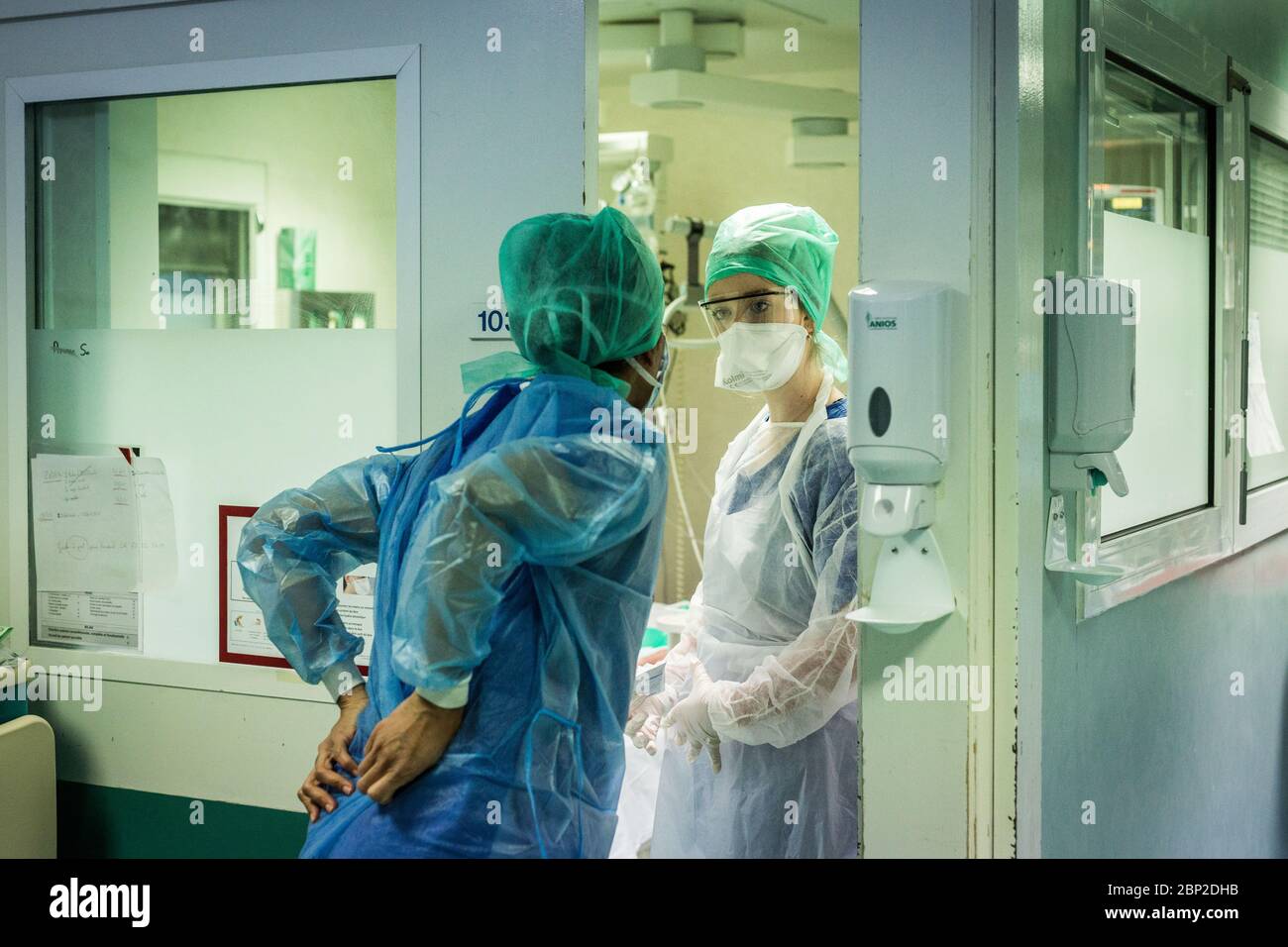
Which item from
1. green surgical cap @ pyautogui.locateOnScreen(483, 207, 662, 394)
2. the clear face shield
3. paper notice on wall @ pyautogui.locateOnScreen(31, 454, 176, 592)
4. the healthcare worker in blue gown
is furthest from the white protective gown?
paper notice on wall @ pyautogui.locateOnScreen(31, 454, 176, 592)

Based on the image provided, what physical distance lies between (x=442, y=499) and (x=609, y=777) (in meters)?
0.42

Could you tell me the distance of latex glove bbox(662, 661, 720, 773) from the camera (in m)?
1.82

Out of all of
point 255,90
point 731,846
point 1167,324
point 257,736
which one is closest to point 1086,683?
point 731,846

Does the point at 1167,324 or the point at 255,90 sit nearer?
the point at 255,90

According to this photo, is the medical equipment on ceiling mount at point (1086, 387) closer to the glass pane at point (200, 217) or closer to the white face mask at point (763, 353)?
the white face mask at point (763, 353)

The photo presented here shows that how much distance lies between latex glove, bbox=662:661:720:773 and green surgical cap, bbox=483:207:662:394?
2.05 feet

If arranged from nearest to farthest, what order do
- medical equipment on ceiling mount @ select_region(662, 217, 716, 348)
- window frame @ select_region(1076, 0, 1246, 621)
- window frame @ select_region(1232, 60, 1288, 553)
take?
window frame @ select_region(1076, 0, 1246, 621)
window frame @ select_region(1232, 60, 1288, 553)
medical equipment on ceiling mount @ select_region(662, 217, 716, 348)

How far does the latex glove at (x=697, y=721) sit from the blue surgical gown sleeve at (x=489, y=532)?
0.61 m

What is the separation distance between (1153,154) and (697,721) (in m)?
1.31

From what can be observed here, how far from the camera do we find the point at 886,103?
144cm

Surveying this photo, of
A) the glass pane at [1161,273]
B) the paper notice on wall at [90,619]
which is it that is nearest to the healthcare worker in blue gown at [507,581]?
the paper notice on wall at [90,619]

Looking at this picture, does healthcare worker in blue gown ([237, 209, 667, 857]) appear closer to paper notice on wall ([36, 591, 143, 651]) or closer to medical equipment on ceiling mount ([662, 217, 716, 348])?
paper notice on wall ([36, 591, 143, 651])

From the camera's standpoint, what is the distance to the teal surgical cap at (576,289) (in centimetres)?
137

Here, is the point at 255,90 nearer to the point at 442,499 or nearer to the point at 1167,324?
the point at 442,499
